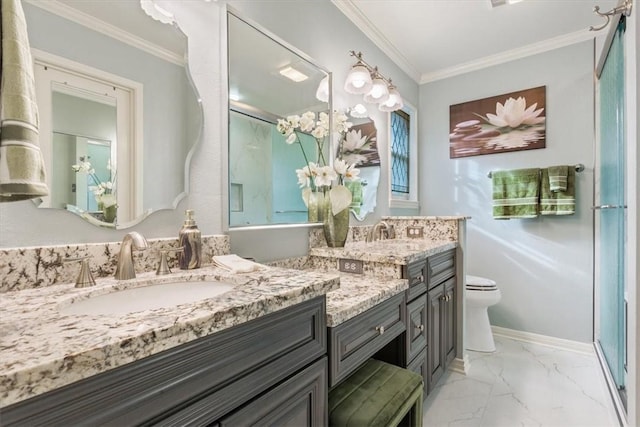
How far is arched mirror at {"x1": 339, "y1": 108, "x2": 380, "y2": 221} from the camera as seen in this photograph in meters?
2.05

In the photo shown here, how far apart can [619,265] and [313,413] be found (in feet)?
6.14

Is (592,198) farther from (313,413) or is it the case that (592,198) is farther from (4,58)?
(4,58)

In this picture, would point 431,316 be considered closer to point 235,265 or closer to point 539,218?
point 235,265

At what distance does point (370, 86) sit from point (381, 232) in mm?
991

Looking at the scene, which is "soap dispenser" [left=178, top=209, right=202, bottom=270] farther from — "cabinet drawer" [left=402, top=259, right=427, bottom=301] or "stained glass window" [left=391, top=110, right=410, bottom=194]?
"stained glass window" [left=391, top=110, right=410, bottom=194]

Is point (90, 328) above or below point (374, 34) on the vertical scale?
below

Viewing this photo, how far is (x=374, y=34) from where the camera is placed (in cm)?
228

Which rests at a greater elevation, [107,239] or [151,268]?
[107,239]

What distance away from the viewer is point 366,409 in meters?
0.97

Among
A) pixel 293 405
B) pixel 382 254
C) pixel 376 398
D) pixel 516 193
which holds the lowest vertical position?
pixel 376 398

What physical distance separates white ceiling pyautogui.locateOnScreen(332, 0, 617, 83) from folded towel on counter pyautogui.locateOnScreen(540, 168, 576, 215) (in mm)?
1062

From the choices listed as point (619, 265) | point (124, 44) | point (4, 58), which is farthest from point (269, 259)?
point (619, 265)

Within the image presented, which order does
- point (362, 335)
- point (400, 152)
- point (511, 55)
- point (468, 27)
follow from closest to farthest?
1. point (362, 335)
2. point (468, 27)
3. point (511, 55)
4. point (400, 152)

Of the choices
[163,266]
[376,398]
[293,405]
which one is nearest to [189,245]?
[163,266]
